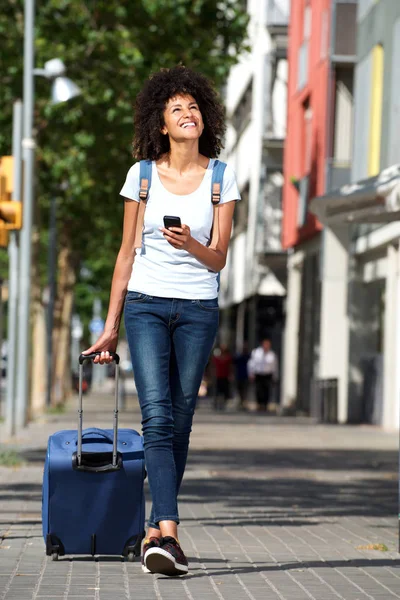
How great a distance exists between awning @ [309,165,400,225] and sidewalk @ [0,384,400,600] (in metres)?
2.12

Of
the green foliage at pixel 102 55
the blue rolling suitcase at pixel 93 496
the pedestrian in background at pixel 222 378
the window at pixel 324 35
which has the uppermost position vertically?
the window at pixel 324 35

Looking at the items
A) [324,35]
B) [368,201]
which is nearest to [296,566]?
[368,201]

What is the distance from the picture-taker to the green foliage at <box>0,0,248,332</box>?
25609 mm

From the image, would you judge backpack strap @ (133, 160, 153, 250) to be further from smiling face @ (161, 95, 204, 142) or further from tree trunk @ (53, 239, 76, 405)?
tree trunk @ (53, 239, 76, 405)

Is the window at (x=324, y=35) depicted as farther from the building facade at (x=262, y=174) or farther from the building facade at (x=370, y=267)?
the building facade at (x=262, y=174)

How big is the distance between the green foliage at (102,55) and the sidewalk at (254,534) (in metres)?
9.11

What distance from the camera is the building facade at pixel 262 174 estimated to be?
39500 millimetres

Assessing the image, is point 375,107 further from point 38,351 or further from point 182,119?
point 182,119

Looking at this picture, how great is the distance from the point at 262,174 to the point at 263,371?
6.59 m

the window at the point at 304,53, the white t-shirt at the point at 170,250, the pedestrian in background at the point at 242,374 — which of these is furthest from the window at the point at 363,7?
the white t-shirt at the point at 170,250

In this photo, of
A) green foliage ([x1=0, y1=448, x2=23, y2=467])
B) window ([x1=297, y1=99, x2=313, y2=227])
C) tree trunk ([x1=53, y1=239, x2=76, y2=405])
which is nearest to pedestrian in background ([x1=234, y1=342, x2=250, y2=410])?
tree trunk ([x1=53, y1=239, x2=76, y2=405])

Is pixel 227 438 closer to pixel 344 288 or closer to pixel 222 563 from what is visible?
pixel 344 288

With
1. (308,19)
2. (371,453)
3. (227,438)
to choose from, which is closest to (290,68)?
(308,19)

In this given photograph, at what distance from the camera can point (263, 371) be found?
35281mm
